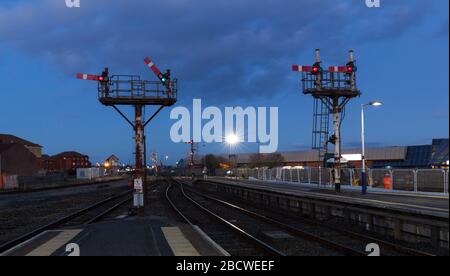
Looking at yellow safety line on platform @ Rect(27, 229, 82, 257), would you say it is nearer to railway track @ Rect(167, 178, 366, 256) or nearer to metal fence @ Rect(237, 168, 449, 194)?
railway track @ Rect(167, 178, 366, 256)

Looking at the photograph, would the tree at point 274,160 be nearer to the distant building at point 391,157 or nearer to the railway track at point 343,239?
the distant building at point 391,157

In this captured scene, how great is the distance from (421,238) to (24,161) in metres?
98.0

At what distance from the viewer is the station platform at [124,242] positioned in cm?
1165

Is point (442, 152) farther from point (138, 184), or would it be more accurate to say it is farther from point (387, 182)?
point (387, 182)

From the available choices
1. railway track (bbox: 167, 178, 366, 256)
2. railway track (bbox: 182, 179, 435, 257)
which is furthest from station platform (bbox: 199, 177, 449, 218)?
railway track (bbox: 167, 178, 366, 256)

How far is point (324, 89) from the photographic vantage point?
36.3m

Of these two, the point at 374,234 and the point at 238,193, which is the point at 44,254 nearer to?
the point at 374,234

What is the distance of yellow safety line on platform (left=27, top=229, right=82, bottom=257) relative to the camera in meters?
11.9

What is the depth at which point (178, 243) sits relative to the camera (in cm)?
1309

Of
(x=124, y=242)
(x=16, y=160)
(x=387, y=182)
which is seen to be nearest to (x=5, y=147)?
(x=16, y=160)

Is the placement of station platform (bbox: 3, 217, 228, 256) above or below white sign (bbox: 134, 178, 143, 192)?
below
